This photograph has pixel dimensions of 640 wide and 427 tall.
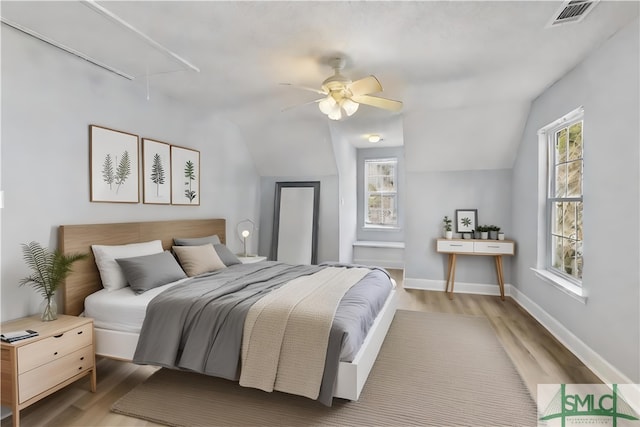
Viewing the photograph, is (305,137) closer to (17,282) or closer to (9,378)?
(17,282)

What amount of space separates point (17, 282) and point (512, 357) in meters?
3.84

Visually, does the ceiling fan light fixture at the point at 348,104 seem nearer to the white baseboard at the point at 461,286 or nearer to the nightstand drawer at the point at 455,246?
the nightstand drawer at the point at 455,246

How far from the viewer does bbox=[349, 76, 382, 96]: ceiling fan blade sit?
2.80 meters

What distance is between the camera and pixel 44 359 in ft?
6.93

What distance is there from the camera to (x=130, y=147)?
3387 millimetres

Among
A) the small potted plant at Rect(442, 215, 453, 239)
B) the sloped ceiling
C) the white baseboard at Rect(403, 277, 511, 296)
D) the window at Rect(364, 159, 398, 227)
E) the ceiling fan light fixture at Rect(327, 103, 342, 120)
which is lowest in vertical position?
the white baseboard at Rect(403, 277, 511, 296)

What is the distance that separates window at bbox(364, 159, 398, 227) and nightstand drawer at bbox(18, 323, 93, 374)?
5786mm

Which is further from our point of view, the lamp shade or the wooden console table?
the lamp shade

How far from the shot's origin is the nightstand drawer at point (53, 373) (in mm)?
2005

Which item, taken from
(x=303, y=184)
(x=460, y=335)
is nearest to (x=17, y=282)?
(x=460, y=335)

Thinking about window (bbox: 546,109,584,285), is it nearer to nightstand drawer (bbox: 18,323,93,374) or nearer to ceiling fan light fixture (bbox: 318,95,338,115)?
ceiling fan light fixture (bbox: 318,95,338,115)

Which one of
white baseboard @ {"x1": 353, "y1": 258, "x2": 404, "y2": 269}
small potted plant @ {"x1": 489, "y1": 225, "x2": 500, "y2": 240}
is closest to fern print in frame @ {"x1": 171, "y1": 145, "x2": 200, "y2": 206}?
white baseboard @ {"x1": 353, "y1": 258, "x2": 404, "y2": 269}

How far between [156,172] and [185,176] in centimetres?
45

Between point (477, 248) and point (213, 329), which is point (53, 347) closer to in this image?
point (213, 329)
